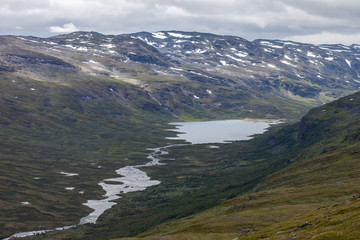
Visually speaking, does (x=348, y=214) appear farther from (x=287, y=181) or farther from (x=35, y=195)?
(x=35, y=195)

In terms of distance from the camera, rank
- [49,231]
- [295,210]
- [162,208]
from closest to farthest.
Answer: [295,210] < [49,231] < [162,208]

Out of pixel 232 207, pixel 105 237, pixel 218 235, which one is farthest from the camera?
pixel 105 237

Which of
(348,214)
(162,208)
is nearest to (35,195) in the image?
(162,208)

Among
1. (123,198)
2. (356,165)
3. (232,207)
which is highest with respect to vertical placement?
(356,165)

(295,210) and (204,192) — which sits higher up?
(295,210)

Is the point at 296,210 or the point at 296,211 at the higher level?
the point at 296,211

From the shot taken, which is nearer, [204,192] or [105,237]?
[105,237]

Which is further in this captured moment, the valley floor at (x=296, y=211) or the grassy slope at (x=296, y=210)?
the grassy slope at (x=296, y=210)

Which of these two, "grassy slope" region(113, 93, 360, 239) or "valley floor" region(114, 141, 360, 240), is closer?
"valley floor" region(114, 141, 360, 240)

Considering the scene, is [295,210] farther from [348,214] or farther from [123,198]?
[123,198]

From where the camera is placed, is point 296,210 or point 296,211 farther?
point 296,210
